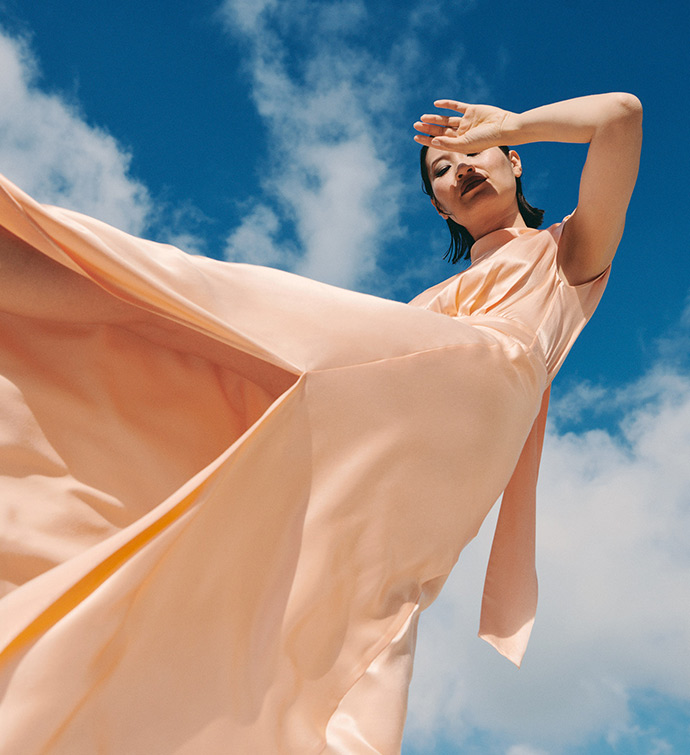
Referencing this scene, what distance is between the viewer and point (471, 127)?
7.77ft

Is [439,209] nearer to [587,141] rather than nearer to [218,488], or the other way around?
[587,141]

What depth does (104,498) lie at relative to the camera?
1487mm

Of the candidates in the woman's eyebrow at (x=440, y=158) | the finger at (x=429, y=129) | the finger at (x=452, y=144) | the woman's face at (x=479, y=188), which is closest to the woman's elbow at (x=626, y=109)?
the finger at (x=452, y=144)

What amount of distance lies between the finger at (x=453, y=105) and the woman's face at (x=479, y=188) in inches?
13.4

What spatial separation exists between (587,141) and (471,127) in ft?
1.18

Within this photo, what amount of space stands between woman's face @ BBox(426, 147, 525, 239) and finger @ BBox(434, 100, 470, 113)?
0.34 meters

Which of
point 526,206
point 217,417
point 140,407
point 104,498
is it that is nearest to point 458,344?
point 217,417

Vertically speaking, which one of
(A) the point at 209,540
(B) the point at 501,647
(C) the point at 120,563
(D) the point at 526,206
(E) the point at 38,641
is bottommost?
(E) the point at 38,641

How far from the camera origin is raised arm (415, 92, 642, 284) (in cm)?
219

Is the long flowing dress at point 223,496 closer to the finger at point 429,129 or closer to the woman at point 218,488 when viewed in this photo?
the woman at point 218,488

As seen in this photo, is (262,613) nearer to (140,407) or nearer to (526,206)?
(140,407)

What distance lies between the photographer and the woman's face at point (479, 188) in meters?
2.81

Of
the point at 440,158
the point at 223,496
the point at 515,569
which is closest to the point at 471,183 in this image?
the point at 440,158

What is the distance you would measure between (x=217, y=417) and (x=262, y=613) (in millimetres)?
476
